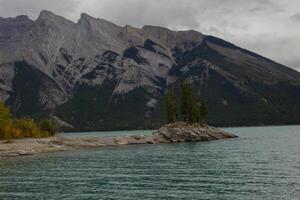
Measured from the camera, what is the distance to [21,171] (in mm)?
87438

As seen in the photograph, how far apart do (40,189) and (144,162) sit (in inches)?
1365

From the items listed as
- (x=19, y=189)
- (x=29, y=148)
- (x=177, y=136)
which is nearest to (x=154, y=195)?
(x=19, y=189)

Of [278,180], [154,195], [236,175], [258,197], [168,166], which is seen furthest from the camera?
[168,166]

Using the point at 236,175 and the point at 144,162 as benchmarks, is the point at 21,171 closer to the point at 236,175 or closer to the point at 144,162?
the point at 144,162

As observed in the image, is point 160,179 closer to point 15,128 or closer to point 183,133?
point 183,133

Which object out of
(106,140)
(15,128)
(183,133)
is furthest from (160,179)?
(15,128)

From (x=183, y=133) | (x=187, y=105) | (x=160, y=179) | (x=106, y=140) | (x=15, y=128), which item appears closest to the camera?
(x=160, y=179)

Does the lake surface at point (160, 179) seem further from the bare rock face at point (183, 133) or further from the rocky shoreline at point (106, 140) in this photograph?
the bare rock face at point (183, 133)

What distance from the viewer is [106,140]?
552ft

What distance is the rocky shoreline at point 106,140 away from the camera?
138m

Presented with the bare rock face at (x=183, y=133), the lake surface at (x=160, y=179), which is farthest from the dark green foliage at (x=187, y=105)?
the lake surface at (x=160, y=179)

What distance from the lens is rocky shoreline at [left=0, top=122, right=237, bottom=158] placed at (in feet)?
451

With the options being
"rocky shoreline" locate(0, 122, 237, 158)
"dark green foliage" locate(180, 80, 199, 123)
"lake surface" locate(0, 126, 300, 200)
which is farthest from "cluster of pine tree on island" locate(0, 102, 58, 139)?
"lake surface" locate(0, 126, 300, 200)

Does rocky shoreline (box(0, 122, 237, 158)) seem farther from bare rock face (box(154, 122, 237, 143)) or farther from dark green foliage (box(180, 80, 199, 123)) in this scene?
dark green foliage (box(180, 80, 199, 123))
